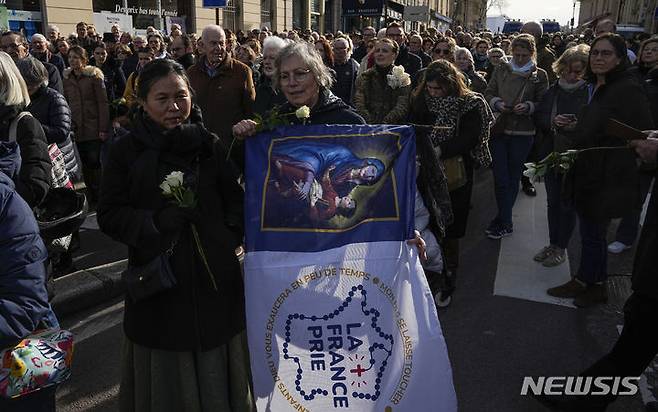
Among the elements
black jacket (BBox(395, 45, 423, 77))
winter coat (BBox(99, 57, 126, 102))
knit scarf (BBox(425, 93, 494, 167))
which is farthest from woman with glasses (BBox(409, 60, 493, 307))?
winter coat (BBox(99, 57, 126, 102))

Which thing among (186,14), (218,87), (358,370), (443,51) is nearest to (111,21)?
(186,14)

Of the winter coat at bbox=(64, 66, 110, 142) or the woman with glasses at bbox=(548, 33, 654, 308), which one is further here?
the winter coat at bbox=(64, 66, 110, 142)

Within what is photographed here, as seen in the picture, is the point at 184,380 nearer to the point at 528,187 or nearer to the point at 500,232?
the point at 500,232

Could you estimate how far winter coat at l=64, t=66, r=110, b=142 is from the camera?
21.5ft

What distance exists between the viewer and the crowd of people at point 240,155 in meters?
2.28

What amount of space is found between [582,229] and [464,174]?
3.33ft

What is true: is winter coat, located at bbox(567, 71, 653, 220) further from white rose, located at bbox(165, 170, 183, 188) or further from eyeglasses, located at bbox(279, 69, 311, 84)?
white rose, located at bbox(165, 170, 183, 188)

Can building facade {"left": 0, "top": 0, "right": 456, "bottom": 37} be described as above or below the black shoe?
above

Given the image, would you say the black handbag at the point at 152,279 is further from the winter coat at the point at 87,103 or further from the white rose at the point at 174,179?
the winter coat at the point at 87,103

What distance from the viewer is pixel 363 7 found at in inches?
1332

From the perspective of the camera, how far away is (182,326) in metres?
2.29

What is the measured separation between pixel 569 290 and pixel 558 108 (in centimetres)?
182

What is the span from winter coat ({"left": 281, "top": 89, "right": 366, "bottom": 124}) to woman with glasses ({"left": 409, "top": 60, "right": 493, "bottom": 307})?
134 cm

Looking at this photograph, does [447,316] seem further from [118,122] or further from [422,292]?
[118,122]
